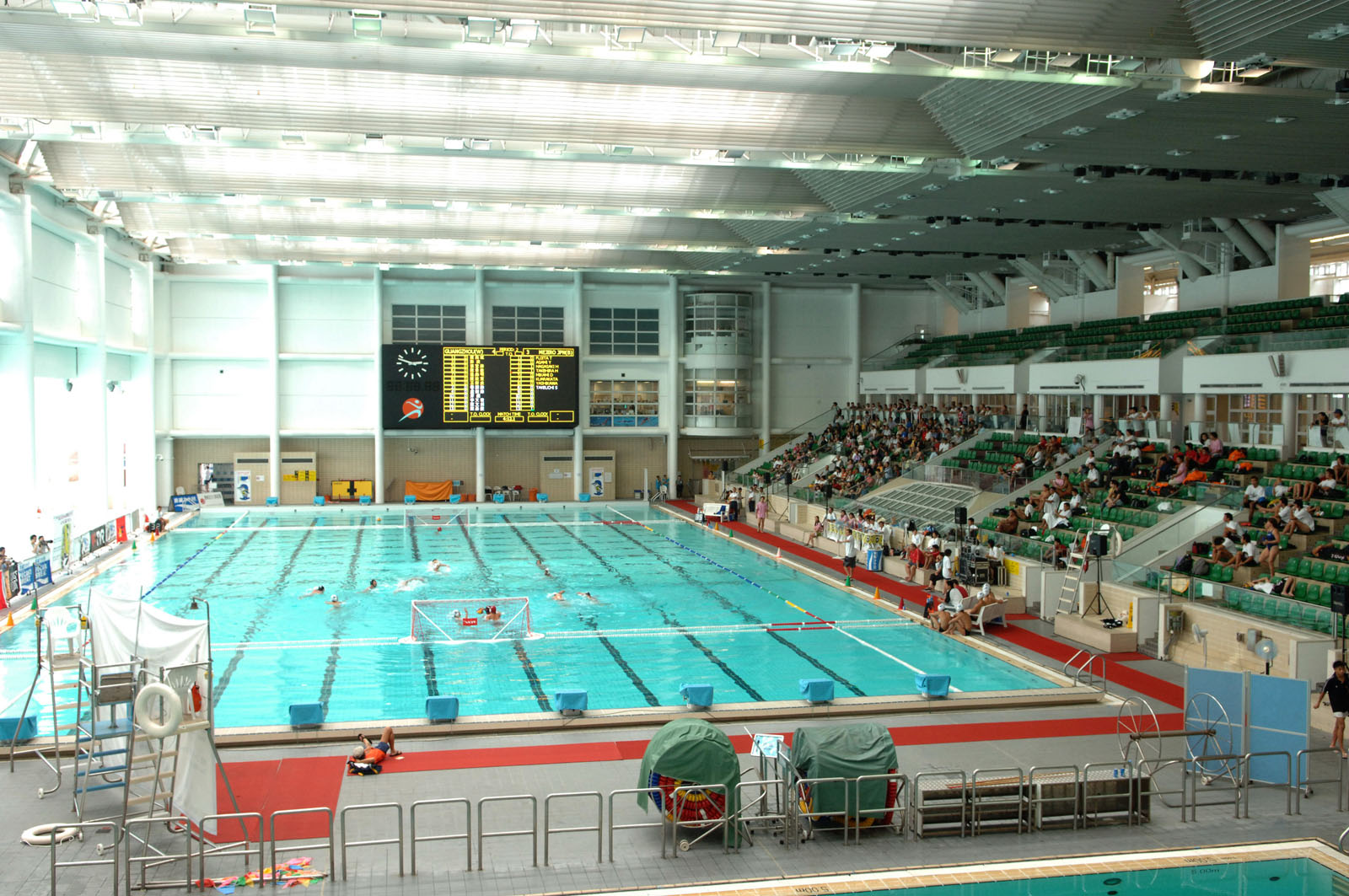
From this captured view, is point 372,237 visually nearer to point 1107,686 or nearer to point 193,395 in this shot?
point 193,395

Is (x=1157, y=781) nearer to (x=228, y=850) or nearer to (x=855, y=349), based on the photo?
(x=228, y=850)

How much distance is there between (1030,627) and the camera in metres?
19.6

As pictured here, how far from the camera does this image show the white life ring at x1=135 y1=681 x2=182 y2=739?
9.04 meters

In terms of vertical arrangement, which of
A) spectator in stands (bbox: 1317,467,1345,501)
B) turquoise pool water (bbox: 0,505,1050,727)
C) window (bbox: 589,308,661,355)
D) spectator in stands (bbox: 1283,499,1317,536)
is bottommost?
turquoise pool water (bbox: 0,505,1050,727)

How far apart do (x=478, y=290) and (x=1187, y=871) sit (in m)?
36.4

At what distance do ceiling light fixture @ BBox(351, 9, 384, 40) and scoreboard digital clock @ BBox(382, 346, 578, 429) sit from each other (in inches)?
1012

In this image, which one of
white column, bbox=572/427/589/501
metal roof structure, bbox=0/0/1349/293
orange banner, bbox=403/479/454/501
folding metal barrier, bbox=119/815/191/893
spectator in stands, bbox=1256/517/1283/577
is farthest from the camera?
white column, bbox=572/427/589/501

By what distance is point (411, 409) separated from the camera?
39875 millimetres

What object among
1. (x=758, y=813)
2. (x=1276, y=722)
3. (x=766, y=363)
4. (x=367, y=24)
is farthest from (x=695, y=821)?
(x=766, y=363)

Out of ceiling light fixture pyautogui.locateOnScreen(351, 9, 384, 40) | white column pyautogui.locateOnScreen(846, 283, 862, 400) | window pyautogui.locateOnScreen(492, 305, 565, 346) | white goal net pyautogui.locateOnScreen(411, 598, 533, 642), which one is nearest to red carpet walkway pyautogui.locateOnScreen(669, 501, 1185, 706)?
white goal net pyautogui.locateOnScreen(411, 598, 533, 642)

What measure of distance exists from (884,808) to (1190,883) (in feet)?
8.35

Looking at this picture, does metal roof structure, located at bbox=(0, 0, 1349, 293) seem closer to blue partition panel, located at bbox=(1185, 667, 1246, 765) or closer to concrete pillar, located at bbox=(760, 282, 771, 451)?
blue partition panel, located at bbox=(1185, 667, 1246, 765)

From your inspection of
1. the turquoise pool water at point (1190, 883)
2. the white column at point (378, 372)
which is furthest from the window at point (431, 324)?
the turquoise pool water at point (1190, 883)

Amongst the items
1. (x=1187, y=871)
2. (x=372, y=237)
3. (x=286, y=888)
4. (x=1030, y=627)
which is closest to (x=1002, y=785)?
(x=1187, y=871)
